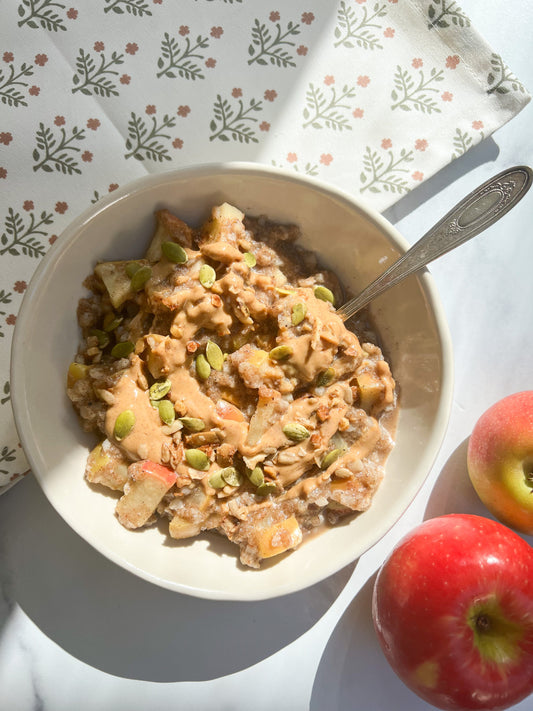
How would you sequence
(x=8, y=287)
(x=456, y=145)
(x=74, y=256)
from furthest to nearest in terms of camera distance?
1. (x=456, y=145)
2. (x=8, y=287)
3. (x=74, y=256)

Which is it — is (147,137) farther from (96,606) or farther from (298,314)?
(96,606)

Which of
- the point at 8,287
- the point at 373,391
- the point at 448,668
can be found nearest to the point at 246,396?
the point at 373,391

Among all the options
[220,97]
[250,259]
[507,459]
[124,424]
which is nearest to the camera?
[124,424]

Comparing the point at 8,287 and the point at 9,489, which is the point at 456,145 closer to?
the point at 8,287

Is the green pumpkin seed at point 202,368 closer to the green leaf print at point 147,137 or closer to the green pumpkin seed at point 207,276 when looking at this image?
the green pumpkin seed at point 207,276

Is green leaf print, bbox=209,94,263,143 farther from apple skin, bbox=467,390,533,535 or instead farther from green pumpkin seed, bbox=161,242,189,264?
apple skin, bbox=467,390,533,535

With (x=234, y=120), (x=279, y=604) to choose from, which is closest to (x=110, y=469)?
(x=279, y=604)
